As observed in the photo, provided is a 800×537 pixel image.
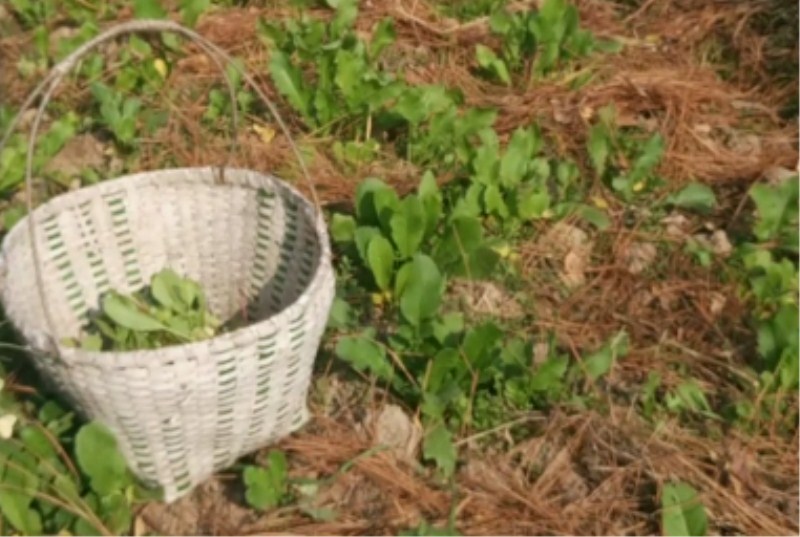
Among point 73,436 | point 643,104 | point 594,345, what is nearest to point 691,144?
point 643,104

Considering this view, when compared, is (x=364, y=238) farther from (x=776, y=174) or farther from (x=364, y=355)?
(x=776, y=174)

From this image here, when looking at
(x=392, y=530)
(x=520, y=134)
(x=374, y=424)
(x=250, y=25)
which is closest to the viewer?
(x=392, y=530)

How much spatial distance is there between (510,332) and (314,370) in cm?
40

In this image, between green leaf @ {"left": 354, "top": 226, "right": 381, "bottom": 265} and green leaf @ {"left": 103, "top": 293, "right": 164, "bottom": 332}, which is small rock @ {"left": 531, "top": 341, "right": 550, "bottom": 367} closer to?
green leaf @ {"left": 354, "top": 226, "right": 381, "bottom": 265}

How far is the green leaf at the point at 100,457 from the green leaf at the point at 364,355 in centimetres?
45

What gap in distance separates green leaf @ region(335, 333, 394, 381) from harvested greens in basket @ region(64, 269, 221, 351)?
10.2 inches

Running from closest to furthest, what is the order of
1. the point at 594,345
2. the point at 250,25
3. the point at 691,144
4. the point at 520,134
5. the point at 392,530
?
1. the point at 392,530
2. the point at 594,345
3. the point at 520,134
4. the point at 691,144
5. the point at 250,25

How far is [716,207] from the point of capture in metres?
3.04

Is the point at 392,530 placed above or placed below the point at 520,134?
below

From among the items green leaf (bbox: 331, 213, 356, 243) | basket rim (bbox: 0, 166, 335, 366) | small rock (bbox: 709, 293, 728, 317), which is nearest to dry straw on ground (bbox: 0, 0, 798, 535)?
small rock (bbox: 709, 293, 728, 317)

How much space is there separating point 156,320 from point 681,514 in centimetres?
99

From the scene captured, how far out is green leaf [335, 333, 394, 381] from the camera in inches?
97.9

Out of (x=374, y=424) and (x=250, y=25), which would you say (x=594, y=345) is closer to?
(x=374, y=424)

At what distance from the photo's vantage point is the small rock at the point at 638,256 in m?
2.88
